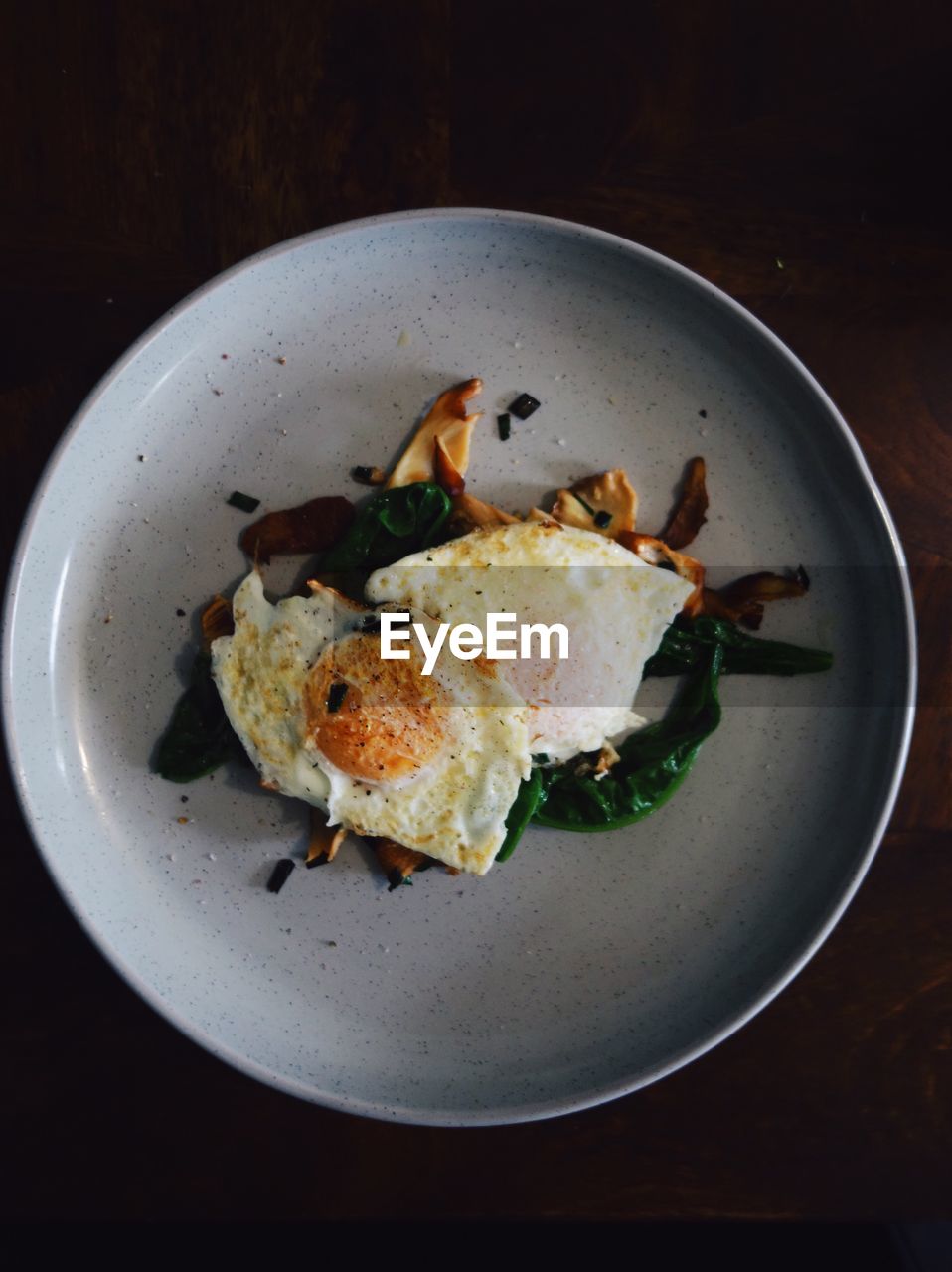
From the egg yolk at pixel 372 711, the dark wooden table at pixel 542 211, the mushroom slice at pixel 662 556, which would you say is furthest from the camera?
the dark wooden table at pixel 542 211

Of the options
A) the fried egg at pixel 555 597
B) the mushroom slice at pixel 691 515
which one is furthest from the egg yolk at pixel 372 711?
the mushroom slice at pixel 691 515

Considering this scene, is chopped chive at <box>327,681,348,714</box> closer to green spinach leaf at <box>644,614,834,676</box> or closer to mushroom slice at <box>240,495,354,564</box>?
mushroom slice at <box>240,495,354,564</box>

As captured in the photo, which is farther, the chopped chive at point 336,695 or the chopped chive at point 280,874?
the chopped chive at point 280,874

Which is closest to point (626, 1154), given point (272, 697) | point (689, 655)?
point (689, 655)

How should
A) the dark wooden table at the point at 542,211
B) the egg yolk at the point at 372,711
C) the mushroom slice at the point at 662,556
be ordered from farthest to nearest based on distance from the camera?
1. the dark wooden table at the point at 542,211
2. the mushroom slice at the point at 662,556
3. the egg yolk at the point at 372,711

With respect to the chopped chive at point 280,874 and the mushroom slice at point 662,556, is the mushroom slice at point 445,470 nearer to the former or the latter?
the mushroom slice at point 662,556

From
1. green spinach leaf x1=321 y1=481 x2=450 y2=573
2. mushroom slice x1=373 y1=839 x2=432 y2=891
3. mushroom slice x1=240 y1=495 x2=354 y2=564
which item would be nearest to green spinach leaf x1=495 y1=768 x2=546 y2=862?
mushroom slice x1=373 y1=839 x2=432 y2=891

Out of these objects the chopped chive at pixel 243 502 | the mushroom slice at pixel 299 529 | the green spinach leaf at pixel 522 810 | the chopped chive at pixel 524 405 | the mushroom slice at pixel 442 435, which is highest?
the chopped chive at pixel 524 405

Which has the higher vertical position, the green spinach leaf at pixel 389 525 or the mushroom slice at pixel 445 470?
the mushroom slice at pixel 445 470
